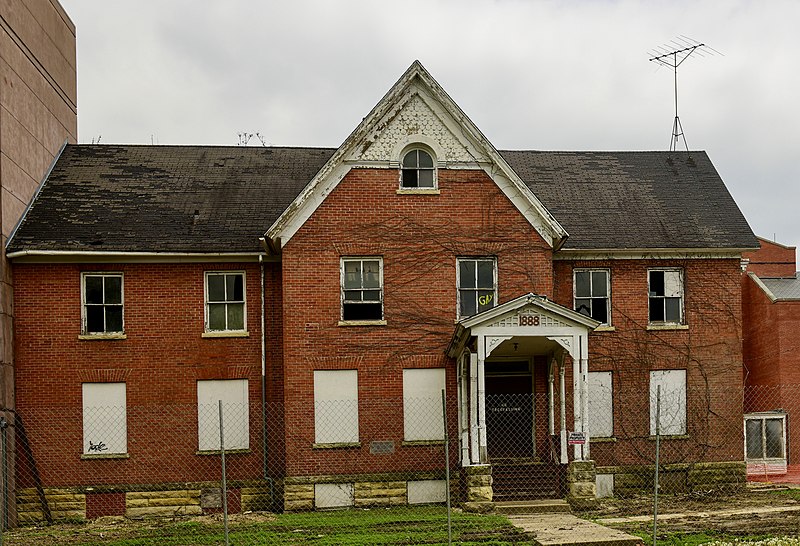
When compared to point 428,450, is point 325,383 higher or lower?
higher

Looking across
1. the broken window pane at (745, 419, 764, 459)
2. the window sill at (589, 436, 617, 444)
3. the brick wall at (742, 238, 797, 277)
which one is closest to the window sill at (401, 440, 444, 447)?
the window sill at (589, 436, 617, 444)

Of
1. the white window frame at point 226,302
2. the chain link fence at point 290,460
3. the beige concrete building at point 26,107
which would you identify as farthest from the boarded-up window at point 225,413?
the beige concrete building at point 26,107

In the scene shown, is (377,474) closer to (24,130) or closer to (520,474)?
(520,474)

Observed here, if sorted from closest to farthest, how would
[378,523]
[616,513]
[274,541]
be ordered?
[274,541], [378,523], [616,513]

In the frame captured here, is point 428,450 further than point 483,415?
Yes

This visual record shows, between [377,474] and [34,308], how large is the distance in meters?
8.70

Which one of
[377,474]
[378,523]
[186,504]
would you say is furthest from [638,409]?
[186,504]

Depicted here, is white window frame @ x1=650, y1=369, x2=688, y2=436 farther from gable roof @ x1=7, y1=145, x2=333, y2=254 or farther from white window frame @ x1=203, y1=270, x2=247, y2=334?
gable roof @ x1=7, y1=145, x2=333, y2=254

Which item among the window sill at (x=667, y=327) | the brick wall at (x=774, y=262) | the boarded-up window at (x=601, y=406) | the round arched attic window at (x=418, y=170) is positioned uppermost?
the round arched attic window at (x=418, y=170)

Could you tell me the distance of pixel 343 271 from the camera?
23.7 meters

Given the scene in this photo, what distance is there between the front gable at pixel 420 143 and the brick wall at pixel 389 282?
0.21 m

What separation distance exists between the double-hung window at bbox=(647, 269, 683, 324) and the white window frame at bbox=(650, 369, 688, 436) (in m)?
1.33

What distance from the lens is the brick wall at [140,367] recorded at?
23641 millimetres

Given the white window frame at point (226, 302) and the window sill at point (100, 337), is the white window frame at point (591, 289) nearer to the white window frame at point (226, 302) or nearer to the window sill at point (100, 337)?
the white window frame at point (226, 302)
